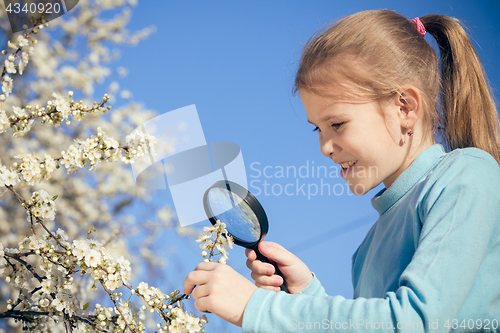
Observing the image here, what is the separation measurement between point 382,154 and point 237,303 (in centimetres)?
62

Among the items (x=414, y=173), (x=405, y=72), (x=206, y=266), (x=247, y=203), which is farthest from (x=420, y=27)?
(x=206, y=266)

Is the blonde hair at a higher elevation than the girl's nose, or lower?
higher

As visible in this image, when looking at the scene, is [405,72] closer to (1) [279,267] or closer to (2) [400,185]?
(2) [400,185]

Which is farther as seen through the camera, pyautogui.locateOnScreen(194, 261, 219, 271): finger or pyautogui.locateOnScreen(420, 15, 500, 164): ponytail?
pyautogui.locateOnScreen(420, 15, 500, 164): ponytail

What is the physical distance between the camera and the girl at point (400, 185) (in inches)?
29.3

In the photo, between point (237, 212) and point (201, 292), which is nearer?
point (201, 292)

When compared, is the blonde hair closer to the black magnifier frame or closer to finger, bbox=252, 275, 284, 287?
the black magnifier frame

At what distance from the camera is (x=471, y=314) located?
32.1 inches

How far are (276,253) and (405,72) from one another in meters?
0.75

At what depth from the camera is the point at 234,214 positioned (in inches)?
50.0

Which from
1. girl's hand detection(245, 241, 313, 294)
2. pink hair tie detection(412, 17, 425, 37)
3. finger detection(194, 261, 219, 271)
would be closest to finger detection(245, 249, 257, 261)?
girl's hand detection(245, 241, 313, 294)

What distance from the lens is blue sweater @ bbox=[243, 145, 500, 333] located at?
28.4 inches

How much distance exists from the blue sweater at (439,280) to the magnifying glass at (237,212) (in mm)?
371

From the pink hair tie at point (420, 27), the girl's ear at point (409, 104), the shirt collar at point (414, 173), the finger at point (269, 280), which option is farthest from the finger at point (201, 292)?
the pink hair tie at point (420, 27)
